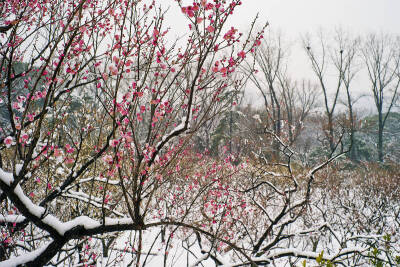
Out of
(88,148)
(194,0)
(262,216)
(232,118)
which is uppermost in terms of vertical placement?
(232,118)

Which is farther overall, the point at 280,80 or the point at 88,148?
the point at 280,80

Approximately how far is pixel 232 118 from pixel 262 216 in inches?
661

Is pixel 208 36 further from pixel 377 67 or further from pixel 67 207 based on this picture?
pixel 377 67

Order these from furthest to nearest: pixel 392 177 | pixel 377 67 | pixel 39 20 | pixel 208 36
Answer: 1. pixel 377 67
2. pixel 392 177
3. pixel 39 20
4. pixel 208 36

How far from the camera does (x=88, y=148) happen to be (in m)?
6.70

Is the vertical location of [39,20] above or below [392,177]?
above

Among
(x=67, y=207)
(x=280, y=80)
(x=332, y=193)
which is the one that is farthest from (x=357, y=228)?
(x=280, y=80)

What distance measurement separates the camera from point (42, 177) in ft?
18.7

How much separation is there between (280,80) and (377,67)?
28.2 feet

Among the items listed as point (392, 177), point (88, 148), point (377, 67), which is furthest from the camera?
point (377, 67)

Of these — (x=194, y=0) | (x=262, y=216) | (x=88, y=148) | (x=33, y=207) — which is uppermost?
(x=88, y=148)

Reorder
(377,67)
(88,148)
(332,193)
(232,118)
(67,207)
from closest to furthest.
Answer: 1. (67,207)
2. (88,148)
3. (332,193)
4. (377,67)
5. (232,118)

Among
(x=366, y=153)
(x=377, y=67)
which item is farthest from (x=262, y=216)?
(x=377, y=67)

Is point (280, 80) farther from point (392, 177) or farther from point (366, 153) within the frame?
point (392, 177)
